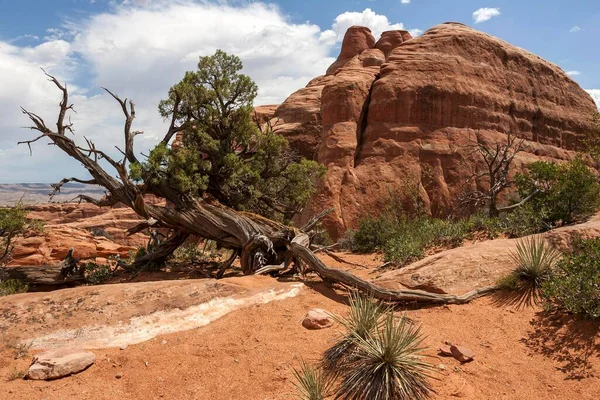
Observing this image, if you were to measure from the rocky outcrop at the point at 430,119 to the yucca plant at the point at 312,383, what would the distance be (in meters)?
16.9

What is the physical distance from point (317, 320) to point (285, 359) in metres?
1.04

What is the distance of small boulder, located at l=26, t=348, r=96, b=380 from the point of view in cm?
539

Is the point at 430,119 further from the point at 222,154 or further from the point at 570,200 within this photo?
the point at 222,154

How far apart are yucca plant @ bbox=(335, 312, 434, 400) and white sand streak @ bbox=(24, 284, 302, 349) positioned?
9.26 feet

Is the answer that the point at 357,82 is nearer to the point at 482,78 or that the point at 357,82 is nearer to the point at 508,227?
the point at 482,78

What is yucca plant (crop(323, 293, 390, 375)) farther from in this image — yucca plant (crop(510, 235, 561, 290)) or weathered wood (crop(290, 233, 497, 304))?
yucca plant (crop(510, 235, 561, 290))

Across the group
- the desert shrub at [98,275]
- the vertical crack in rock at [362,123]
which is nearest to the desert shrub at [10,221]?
the desert shrub at [98,275]

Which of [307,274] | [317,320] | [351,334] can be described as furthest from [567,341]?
[307,274]

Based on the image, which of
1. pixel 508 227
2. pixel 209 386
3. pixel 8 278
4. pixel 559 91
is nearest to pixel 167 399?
pixel 209 386

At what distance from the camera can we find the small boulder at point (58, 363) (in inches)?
212

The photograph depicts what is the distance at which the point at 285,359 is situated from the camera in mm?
5711

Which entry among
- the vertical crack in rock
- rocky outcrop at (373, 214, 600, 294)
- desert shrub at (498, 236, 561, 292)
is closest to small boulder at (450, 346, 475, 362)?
rocky outcrop at (373, 214, 600, 294)

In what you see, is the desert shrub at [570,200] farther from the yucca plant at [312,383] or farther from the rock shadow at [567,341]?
the yucca plant at [312,383]

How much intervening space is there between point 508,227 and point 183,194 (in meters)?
9.19
